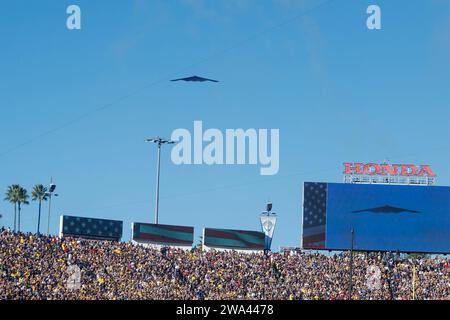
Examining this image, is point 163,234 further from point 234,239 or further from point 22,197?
point 22,197

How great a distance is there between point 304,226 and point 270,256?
5.91 m

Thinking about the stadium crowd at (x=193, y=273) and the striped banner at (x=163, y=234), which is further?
the striped banner at (x=163, y=234)

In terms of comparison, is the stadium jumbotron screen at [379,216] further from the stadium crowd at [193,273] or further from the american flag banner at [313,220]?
the stadium crowd at [193,273]

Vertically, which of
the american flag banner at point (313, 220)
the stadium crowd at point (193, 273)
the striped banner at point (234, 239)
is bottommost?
the stadium crowd at point (193, 273)

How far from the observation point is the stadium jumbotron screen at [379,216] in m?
82.4

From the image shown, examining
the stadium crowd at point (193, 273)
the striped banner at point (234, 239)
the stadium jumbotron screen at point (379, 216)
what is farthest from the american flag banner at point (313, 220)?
the striped banner at point (234, 239)

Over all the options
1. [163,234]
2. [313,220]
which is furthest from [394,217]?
[163,234]

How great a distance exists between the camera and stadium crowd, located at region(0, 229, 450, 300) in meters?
63.5

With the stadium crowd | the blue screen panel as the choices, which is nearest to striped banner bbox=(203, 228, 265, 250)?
the stadium crowd
